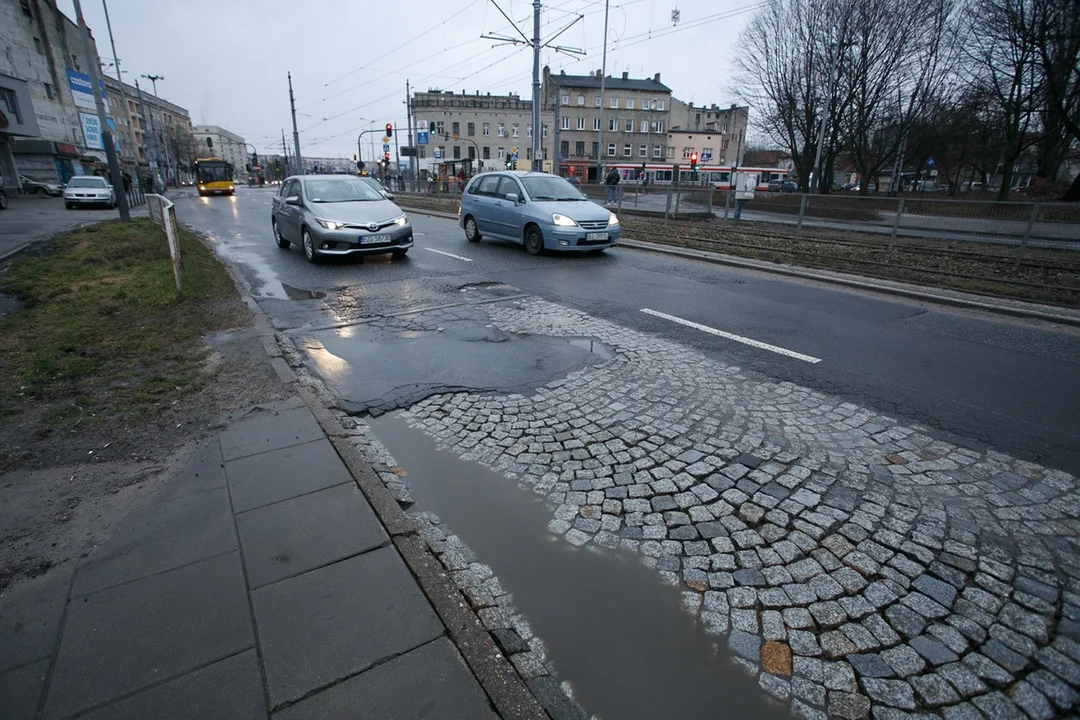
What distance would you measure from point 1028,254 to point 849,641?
1451 centimetres

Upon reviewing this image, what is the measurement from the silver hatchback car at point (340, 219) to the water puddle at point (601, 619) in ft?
27.5

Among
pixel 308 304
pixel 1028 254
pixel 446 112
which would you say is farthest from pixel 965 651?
pixel 446 112

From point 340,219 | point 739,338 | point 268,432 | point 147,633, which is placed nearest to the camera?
point 147,633

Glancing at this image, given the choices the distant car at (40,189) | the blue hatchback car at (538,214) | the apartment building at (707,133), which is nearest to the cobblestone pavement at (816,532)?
the blue hatchback car at (538,214)

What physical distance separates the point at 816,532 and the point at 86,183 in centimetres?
3591

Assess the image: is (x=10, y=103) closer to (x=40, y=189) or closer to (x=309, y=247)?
(x=40, y=189)

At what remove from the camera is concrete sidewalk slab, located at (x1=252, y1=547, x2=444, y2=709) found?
2.00m

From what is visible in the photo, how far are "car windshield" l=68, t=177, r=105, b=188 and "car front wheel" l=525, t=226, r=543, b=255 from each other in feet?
88.8

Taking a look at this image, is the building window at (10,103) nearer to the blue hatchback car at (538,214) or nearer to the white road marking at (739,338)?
the blue hatchback car at (538,214)

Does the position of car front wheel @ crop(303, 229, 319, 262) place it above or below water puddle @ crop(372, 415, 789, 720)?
above

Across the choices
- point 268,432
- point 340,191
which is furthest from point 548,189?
point 268,432

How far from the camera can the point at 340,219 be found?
34.7 ft

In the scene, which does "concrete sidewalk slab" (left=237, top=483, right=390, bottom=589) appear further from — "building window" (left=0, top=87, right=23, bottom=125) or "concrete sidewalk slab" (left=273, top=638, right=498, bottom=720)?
"building window" (left=0, top=87, right=23, bottom=125)

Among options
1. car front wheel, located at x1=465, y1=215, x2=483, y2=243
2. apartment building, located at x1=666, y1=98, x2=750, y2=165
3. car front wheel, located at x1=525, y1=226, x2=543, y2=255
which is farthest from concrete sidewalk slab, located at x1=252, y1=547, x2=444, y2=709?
apartment building, located at x1=666, y1=98, x2=750, y2=165
